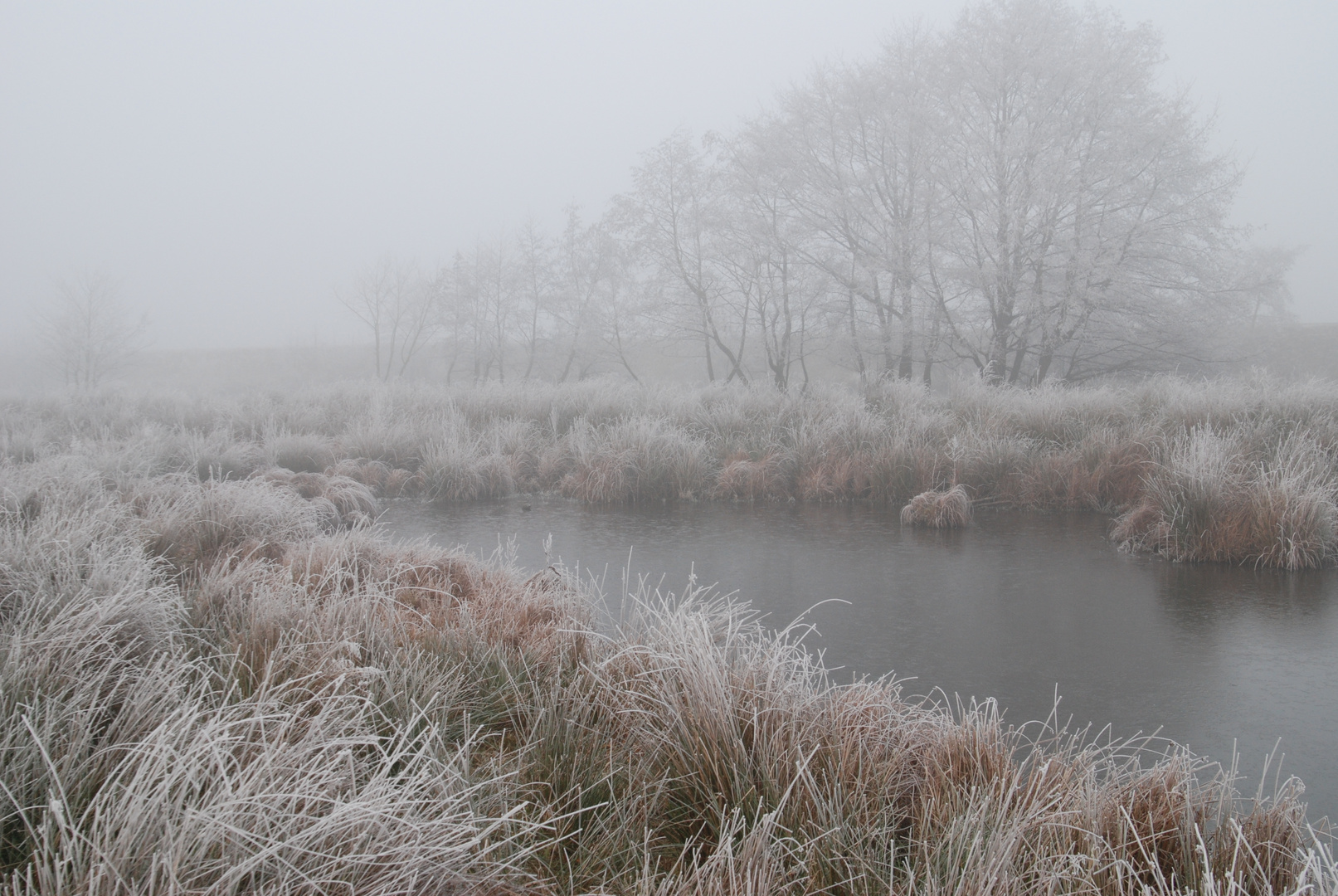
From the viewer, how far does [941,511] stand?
761 centimetres

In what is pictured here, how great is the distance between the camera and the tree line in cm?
1539

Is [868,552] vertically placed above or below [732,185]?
below

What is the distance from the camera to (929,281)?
56.2 ft

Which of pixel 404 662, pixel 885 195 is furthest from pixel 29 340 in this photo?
pixel 404 662

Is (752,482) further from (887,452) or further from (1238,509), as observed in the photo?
(1238,509)

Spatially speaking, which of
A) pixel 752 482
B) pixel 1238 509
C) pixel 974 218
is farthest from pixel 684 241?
pixel 1238 509

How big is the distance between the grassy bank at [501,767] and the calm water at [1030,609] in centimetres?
55

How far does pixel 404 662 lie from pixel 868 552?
4542 mm

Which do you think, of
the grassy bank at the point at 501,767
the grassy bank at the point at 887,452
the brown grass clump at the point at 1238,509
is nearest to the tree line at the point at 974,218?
the grassy bank at the point at 887,452

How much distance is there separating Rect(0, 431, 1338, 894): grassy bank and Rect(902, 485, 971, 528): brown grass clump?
3.88m

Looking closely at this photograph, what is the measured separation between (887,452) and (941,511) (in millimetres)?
1607

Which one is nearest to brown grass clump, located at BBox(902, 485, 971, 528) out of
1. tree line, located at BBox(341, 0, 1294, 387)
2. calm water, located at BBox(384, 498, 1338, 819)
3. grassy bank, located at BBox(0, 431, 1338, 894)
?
calm water, located at BBox(384, 498, 1338, 819)

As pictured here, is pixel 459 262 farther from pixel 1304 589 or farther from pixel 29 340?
pixel 1304 589

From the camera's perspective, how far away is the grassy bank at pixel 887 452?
625 centimetres
